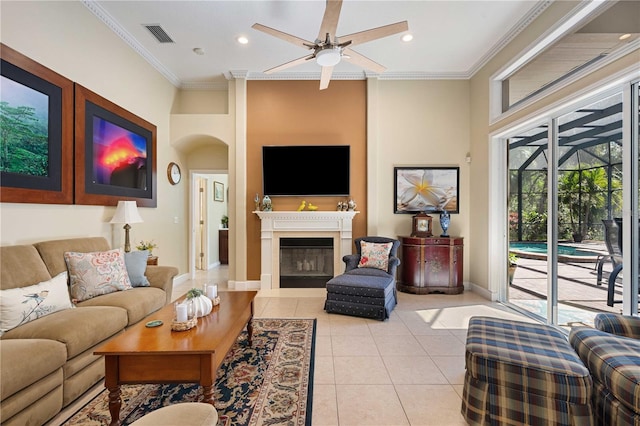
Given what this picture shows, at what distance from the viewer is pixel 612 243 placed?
2.65 metres

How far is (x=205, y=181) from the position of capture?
6887mm

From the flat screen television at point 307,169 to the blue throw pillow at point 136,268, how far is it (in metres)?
2.20

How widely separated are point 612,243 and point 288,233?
394cm

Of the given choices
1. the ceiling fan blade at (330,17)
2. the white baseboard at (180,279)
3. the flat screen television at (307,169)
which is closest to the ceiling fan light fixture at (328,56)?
the ceiling fan blade at (330,17)

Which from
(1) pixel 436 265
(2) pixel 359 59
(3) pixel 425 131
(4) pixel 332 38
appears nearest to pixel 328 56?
(4) pixel 332 38

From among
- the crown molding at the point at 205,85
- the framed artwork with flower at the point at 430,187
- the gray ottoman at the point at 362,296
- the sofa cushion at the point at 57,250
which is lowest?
the gray ottoman at the point at 362,296

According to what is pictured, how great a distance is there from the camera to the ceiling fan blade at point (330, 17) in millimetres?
2246

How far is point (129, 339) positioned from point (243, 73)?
434 centimetres

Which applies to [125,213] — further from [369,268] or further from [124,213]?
[369,268]

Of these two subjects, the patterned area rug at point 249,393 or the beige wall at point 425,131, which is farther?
the beige wall at point 425,131

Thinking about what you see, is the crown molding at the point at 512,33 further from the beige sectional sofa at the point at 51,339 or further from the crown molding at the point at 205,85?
the beige sectional sofa at the point at 51,339

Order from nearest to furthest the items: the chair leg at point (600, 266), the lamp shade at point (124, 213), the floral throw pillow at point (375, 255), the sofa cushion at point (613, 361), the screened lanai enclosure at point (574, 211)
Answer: the sofa cushion at point (613, 361) < the screened lanai enclosure at point (574, 211) < the chair leg at point (600, 266) < the lamp shade at point (124, 213) < the floral throw pillow at point (375, 255)

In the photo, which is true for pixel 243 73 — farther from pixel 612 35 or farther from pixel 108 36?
pixel 612 35

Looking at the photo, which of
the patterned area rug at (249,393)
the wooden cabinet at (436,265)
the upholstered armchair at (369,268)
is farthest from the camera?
the wooden cabinet at (436,265)
